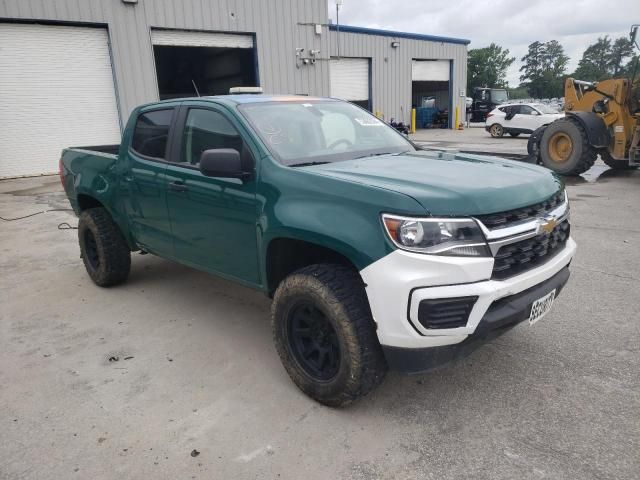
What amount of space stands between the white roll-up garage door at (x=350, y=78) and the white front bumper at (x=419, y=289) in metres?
21.9

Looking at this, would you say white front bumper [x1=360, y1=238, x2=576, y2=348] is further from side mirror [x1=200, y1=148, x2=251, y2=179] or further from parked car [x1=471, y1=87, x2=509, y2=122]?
parked car [x1=471, y1=87, x2=509, y2=122]

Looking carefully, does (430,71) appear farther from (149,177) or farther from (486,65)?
(486,65)

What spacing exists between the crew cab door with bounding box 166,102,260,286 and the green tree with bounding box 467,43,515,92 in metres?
74.7

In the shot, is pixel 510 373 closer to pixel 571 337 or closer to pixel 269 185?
pixel 571 337

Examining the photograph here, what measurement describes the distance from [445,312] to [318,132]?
5.81ft

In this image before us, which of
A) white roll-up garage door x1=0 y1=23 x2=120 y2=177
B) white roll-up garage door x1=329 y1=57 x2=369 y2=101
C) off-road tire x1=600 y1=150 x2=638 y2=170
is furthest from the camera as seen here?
white roll-up garage door x1=329 y1=57 x2=369 y2=101

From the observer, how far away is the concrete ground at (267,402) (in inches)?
93.6

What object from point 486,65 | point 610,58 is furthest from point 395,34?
point 486,65

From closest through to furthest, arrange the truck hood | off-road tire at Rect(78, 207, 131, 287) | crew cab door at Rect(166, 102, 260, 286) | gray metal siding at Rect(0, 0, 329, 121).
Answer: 1. the truck hood
2. crew cab door at Rect(166, 102, 260, 286)
3. off-road tire at Rect(78, 207, 131, 287)
4. gray metal siding at Rect(0, 0, 329, 121)

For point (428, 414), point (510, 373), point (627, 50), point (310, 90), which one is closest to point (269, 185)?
point (428, 414)

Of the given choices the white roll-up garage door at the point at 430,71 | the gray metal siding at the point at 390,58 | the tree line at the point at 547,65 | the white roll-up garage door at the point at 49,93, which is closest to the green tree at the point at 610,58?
the tree line at the point at 547,65

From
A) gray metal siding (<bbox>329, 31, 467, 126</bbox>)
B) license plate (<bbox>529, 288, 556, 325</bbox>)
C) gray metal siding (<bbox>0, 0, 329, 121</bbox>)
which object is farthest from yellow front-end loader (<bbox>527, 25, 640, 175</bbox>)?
gray metal siding (<bbox>329, 31, 467, 126</bbox>)

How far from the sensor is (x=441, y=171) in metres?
2.87

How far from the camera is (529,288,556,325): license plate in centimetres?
264
